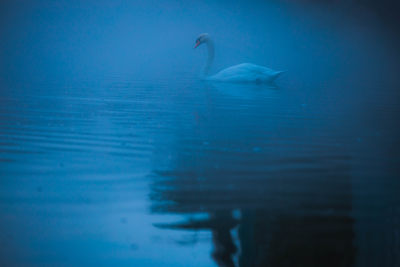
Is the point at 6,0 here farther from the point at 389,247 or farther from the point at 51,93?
the point at 389,247

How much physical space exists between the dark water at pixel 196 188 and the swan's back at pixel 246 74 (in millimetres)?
3772

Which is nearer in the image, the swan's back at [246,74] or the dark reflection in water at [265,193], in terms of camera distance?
the dark reflection in water at [265,193]

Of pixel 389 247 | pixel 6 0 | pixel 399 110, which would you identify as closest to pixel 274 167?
pixel 389 247

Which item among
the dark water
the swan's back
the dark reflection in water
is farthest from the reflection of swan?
the dark reflection in water

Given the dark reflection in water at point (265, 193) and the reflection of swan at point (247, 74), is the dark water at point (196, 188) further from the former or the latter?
the reflection of swan at point (247, 74)

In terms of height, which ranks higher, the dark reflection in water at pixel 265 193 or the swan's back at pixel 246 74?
the swan's back at pixel 246 74

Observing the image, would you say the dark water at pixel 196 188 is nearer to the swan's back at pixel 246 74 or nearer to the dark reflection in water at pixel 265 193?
the dark reflection in water at pixel 265 193

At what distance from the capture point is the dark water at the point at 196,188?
225cm

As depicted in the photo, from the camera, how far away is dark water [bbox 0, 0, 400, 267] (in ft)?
7.38

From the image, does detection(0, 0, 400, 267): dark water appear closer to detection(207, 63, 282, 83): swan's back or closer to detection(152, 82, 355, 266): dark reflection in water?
detection(152, 82, 355, 266): dark reflection in water

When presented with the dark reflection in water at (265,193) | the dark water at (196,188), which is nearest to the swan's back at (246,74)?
the dark water at (196,188)

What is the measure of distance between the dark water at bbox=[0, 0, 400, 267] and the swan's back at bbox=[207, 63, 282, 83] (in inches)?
149

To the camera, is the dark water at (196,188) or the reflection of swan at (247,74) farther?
the reflection of swan at (247,74)

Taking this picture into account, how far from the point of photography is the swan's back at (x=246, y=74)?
1026 cm
